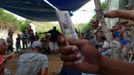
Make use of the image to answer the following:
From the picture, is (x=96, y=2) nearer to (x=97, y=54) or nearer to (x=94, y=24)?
(x=94, y=24)

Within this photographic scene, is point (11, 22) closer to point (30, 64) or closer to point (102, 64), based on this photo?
point (30, 64)

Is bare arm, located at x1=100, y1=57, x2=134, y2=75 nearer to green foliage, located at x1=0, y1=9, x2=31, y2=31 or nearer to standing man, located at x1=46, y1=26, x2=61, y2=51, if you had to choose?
standing man, located at x1=46, y1=26, x2=61, y2=51

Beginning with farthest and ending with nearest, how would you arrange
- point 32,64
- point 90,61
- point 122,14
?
1. point 32,64
2. point 122,14
3. point 90,61

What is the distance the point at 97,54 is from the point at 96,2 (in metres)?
2.24

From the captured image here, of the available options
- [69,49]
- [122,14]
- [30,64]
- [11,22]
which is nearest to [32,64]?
[30,64]

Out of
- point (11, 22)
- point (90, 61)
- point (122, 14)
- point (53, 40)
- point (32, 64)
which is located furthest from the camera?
point (11, 22)

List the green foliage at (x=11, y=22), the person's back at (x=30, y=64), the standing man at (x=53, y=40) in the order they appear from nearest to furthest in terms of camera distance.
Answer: the person's back at (x=30, y=64), the standing man at (x=53, y=40), the green foliage at (x=11, y=22)

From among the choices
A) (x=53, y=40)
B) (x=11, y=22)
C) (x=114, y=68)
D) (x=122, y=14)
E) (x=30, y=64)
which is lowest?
(x=11, y=22)

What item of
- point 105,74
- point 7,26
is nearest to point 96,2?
point 105,74

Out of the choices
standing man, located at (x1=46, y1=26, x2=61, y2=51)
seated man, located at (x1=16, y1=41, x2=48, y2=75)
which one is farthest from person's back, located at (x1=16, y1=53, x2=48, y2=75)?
standing man, located at (x1=46, y1=26, x2=61, y2=51)

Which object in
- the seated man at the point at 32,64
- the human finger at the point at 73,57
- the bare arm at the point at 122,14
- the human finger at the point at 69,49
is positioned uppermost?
the bare arm at the point at 122,14

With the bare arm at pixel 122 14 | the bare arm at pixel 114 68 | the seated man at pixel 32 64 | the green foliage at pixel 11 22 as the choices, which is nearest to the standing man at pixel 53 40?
the seated man at pixel 32 64

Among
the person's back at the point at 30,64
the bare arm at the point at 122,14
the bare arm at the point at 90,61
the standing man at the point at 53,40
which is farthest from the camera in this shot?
the standing man at the point at 53,40

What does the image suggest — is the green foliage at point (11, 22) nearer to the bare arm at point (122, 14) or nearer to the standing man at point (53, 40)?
the standing man at point (53, 40)
